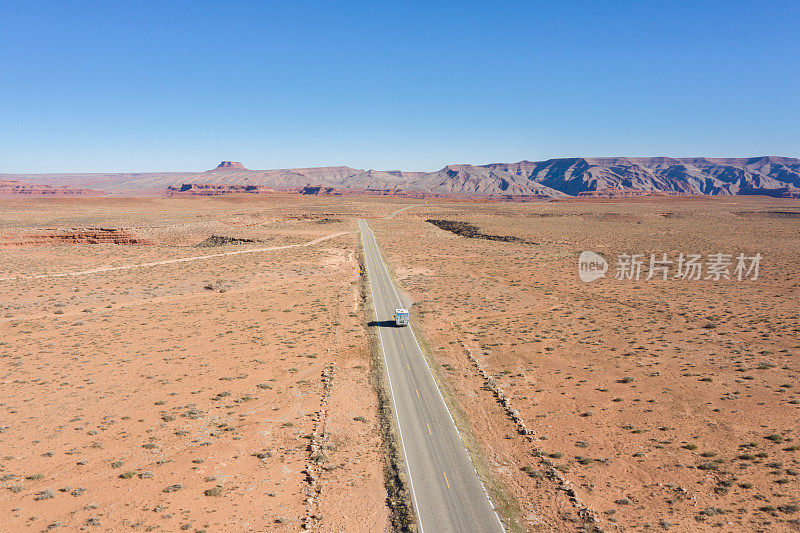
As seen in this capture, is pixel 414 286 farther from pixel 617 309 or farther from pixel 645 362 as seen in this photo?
pixel 645 362

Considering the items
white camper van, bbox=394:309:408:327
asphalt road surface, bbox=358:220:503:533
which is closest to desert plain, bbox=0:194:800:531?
asphalt road surface, bbox=358:220:503:533

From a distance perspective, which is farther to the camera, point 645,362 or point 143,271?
point 143,271

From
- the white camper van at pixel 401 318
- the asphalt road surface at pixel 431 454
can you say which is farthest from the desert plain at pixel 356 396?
the white camper van at pixel 401 318

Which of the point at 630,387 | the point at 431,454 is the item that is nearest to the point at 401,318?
the point at 431,454

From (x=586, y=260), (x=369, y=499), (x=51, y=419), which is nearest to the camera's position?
(x=369, y=499)

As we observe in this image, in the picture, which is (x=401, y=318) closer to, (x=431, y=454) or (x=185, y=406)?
(x=431, y=454)

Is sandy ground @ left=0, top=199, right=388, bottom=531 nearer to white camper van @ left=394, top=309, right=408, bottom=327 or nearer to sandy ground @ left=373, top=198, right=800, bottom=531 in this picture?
white camper van @ left=394, top=309, right=408, bottom=327

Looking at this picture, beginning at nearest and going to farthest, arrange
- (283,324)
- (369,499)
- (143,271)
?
(369,499)
(283,324)
(143,271)

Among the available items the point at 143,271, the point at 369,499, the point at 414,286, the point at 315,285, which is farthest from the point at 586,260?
the point at 143,271
